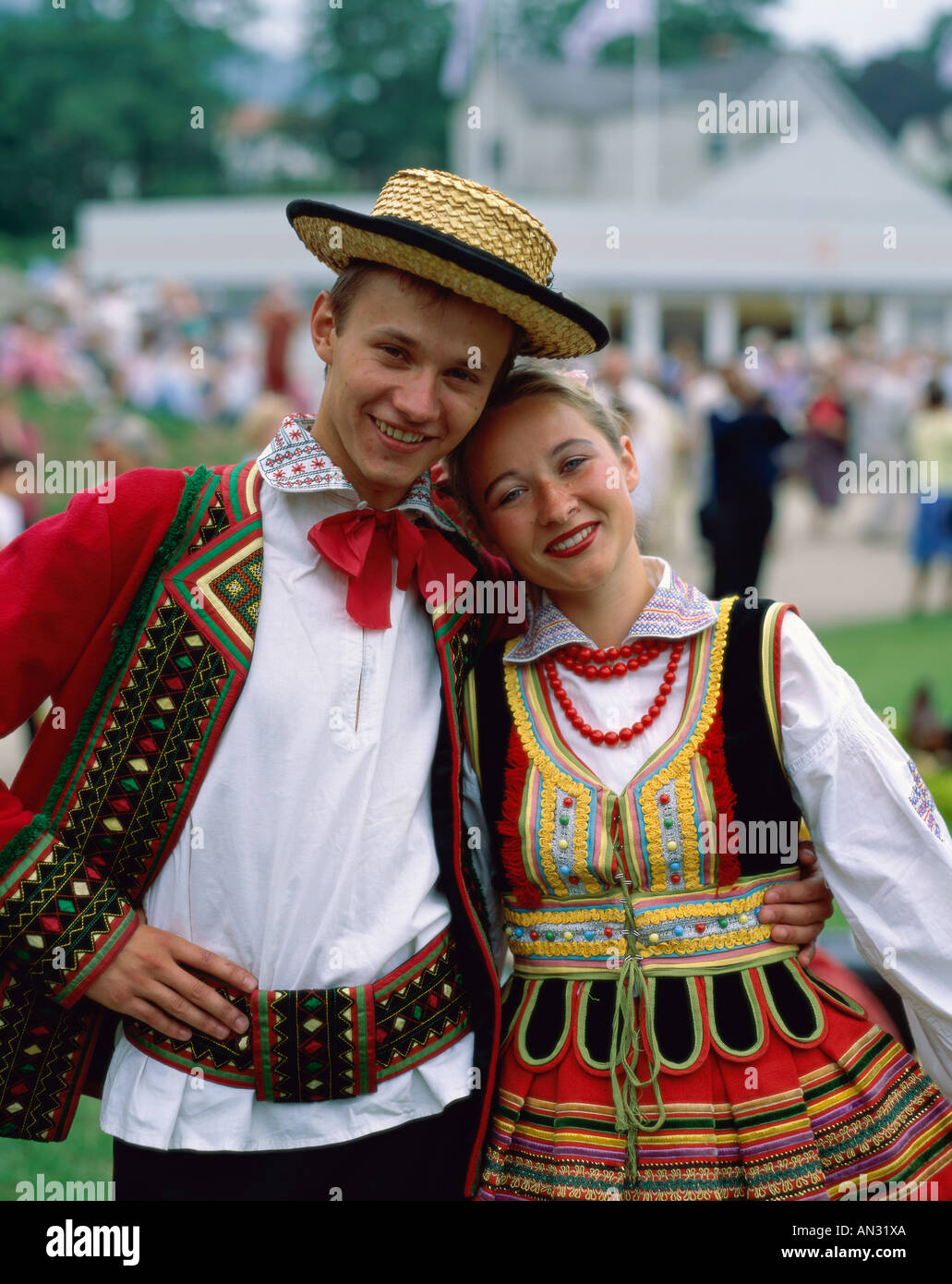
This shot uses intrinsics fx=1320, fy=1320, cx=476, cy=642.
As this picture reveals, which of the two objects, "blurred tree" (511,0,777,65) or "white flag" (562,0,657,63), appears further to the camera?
"blurred tree" (511,0,777,65)

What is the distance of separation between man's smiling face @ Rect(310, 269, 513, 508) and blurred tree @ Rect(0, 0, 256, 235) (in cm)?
3827

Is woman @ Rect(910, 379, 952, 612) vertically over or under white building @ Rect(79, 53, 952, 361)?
under

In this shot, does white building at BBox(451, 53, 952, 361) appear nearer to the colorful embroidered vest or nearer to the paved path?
the paved path

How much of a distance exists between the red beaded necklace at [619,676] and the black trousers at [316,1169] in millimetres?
582

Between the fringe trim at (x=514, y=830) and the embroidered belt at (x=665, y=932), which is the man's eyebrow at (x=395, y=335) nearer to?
the fringe trim at (x=514, y=830)

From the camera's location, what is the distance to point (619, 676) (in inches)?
82.6

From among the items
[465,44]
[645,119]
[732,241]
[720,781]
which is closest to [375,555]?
[720,781]

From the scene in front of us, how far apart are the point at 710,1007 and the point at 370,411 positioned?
39.9 inches

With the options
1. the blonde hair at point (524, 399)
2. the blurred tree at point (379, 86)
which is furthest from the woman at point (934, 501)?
the blurred tree at point (379, 86)

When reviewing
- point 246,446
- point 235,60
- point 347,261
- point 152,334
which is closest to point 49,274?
point 152,334

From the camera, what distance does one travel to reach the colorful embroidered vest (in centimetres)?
197

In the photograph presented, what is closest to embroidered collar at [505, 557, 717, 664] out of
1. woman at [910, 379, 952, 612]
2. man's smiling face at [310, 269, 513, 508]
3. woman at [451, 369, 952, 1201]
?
woman at [451, 369, 952, 1201]

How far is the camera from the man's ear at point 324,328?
2018mm

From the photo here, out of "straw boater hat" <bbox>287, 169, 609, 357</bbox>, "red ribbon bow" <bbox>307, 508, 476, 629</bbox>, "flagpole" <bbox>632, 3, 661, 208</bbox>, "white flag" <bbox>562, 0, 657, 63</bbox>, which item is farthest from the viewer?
"flagpole" <bbox>632, 3, 661, 208</bbox>
